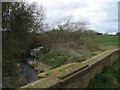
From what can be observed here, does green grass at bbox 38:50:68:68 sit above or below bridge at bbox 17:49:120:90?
below

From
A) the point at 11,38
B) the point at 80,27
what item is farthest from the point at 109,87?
the point at 80,27

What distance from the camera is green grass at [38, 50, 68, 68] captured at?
31619mm

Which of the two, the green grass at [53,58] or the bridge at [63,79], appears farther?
the green grass at [53,58]

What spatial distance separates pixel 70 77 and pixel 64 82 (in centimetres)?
34

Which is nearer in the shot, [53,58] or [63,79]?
[63,79]

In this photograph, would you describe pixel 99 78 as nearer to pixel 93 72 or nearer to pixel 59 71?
pixel 93 72

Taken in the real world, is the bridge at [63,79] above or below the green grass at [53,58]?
above

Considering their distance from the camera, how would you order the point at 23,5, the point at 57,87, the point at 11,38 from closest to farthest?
the point at 57,87 → the point at 11,38 → the point at 23,5

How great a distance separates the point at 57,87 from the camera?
4.47 meters

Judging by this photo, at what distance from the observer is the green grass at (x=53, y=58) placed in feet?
104

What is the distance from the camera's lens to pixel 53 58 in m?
34.2

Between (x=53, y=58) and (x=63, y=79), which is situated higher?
(x=63, y=79)

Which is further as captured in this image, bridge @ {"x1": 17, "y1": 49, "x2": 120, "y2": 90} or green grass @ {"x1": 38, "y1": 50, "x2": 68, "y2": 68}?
green grass @ {"x1": 38, "y1": 50, "x2": 68, "y2": 68}

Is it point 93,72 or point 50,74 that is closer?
point 50,74
